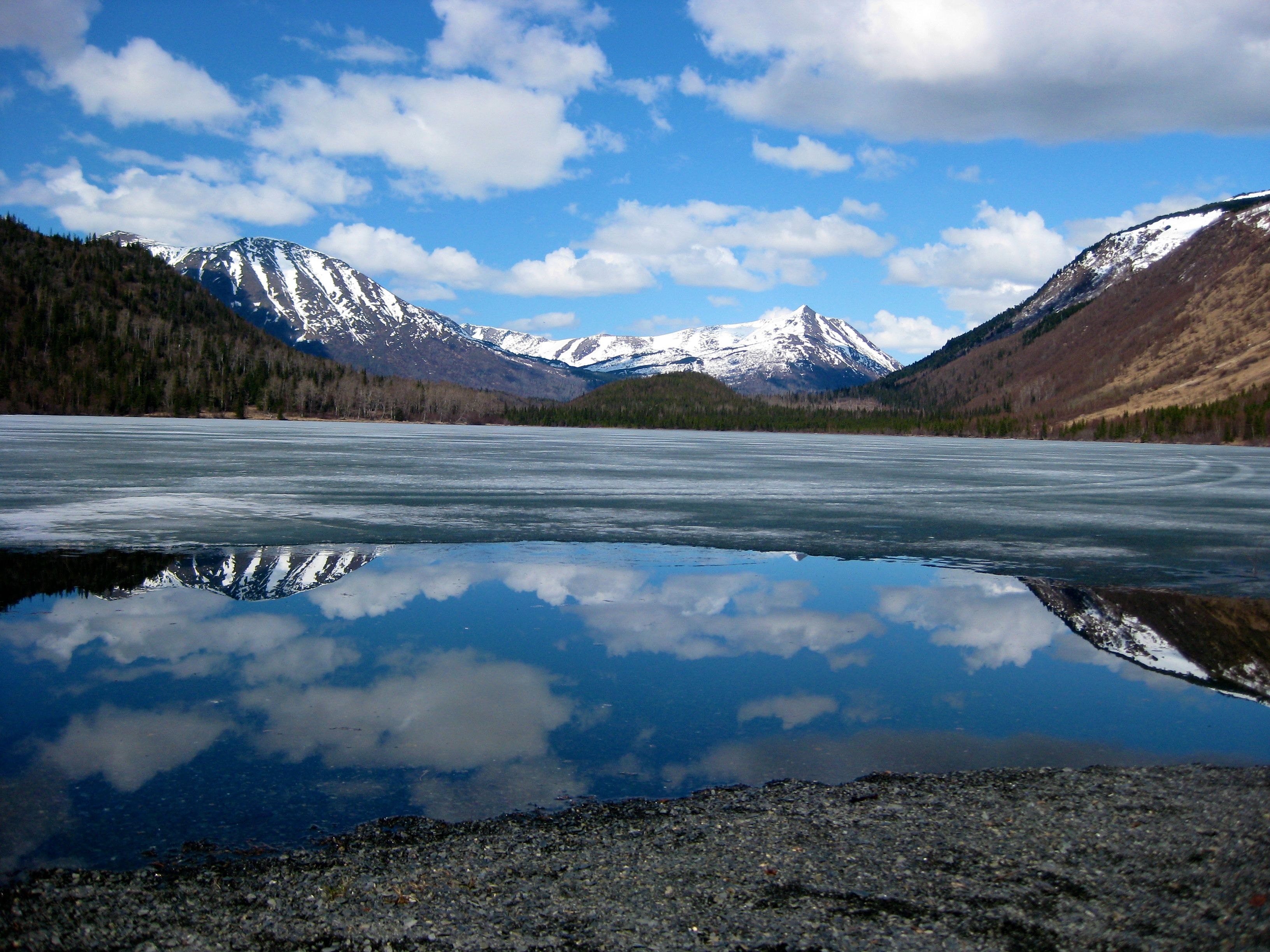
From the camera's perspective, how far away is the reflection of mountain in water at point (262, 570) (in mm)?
15289

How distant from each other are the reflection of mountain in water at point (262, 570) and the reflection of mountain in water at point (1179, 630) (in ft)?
44.7

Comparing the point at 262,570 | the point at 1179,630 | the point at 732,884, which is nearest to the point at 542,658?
the point at 732,884

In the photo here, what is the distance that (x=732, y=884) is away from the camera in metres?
5.88

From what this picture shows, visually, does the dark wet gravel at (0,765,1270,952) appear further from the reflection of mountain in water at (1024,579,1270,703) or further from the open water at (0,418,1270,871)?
the reflection of mountain in water at (1024,579,1270,703)

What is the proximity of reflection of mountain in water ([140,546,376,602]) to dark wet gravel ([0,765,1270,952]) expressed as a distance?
379 inches

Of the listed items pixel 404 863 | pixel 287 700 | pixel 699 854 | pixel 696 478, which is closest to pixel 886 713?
pixel 699 854

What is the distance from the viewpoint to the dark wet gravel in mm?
5230

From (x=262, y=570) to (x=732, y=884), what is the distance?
1376cm

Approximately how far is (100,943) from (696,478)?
41.6 m

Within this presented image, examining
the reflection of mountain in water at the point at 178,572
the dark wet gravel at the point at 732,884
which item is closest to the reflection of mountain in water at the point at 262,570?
the reflection of mountain in water at the point at 178,572

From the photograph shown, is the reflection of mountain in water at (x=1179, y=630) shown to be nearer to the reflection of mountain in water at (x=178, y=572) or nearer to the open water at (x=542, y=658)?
the open water at (x=542, y=658)

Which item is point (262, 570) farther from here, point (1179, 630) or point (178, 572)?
point (1179, 630)

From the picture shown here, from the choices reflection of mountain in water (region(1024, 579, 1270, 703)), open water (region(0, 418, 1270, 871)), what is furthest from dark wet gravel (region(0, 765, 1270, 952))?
reflection of mountain in water (region(1024, 579, 1270, 703))

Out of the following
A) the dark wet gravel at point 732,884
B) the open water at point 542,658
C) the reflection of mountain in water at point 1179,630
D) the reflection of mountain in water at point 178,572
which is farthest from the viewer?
the reflection of mountain in water at point 178,572
